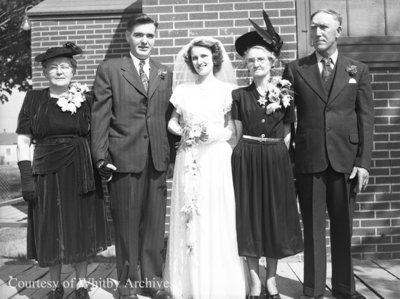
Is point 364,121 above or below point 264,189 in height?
above

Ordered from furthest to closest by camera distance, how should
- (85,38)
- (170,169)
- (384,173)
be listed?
(85,38) → (384,173) → (170,169)

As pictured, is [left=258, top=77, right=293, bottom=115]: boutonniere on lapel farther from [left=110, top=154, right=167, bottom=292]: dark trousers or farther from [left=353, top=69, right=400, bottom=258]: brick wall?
[left=353, top=69, right=400, bottom=258]: brick wall

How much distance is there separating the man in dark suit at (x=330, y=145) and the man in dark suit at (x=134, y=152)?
1243 millimetres

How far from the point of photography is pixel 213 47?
382cm

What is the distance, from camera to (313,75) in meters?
3.77

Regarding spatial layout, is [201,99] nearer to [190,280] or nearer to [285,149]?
[285,149]

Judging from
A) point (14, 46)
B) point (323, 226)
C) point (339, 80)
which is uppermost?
point (14, 46)

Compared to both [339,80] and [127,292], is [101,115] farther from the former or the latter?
[339,80]

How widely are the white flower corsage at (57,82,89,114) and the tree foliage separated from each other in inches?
395

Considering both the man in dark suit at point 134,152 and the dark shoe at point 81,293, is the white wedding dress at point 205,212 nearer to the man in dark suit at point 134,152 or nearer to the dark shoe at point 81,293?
the man in dark suit at point 134,152

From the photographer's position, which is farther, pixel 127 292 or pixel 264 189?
pixel 127 292

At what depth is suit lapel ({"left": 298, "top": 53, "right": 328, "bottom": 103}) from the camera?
12.1 feet

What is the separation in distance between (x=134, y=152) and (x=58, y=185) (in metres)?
0.71

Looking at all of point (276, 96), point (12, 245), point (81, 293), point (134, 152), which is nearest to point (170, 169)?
point (134, 152)
